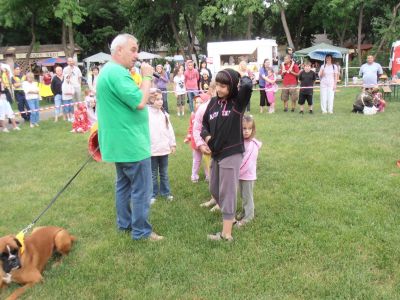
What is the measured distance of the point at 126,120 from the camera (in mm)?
3951

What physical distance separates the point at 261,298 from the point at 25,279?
2.00m

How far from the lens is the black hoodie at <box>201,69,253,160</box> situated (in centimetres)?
397

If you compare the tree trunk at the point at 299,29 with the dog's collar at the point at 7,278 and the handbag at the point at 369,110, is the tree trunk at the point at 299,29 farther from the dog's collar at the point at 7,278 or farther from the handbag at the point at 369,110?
the dog's collar at the point at 7,278

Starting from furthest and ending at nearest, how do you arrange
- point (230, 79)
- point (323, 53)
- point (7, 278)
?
point (323, 53), point (230, 79), point (7, 278)

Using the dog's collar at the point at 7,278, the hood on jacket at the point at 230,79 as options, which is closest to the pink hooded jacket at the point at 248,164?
the hood on jacket at the point at 230,79

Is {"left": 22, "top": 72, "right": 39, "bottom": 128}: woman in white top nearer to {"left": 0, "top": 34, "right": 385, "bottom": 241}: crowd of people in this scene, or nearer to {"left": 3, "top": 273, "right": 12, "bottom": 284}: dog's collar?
{"left": 0, "top": 34, "right": 385, "bottom": 241}: crowd of people

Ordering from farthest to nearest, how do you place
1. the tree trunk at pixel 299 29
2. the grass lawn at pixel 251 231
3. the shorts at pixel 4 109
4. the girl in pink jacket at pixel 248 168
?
the tree trunk at pixel 299 29 < the shorts at pixel 4 109 < the girl in pink jacket at pixel 248 168 < the grass lawn at pixel 251 231

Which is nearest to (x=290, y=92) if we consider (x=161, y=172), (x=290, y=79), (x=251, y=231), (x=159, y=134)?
(x=290, y=79)

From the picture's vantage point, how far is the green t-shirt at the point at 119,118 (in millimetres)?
3801

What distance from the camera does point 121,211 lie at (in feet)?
15.2

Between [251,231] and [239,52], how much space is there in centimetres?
2517

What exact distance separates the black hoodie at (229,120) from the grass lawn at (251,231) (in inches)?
40.0

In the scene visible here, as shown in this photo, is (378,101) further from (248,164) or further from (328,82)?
(248,164)

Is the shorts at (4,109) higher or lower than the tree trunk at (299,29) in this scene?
lower
